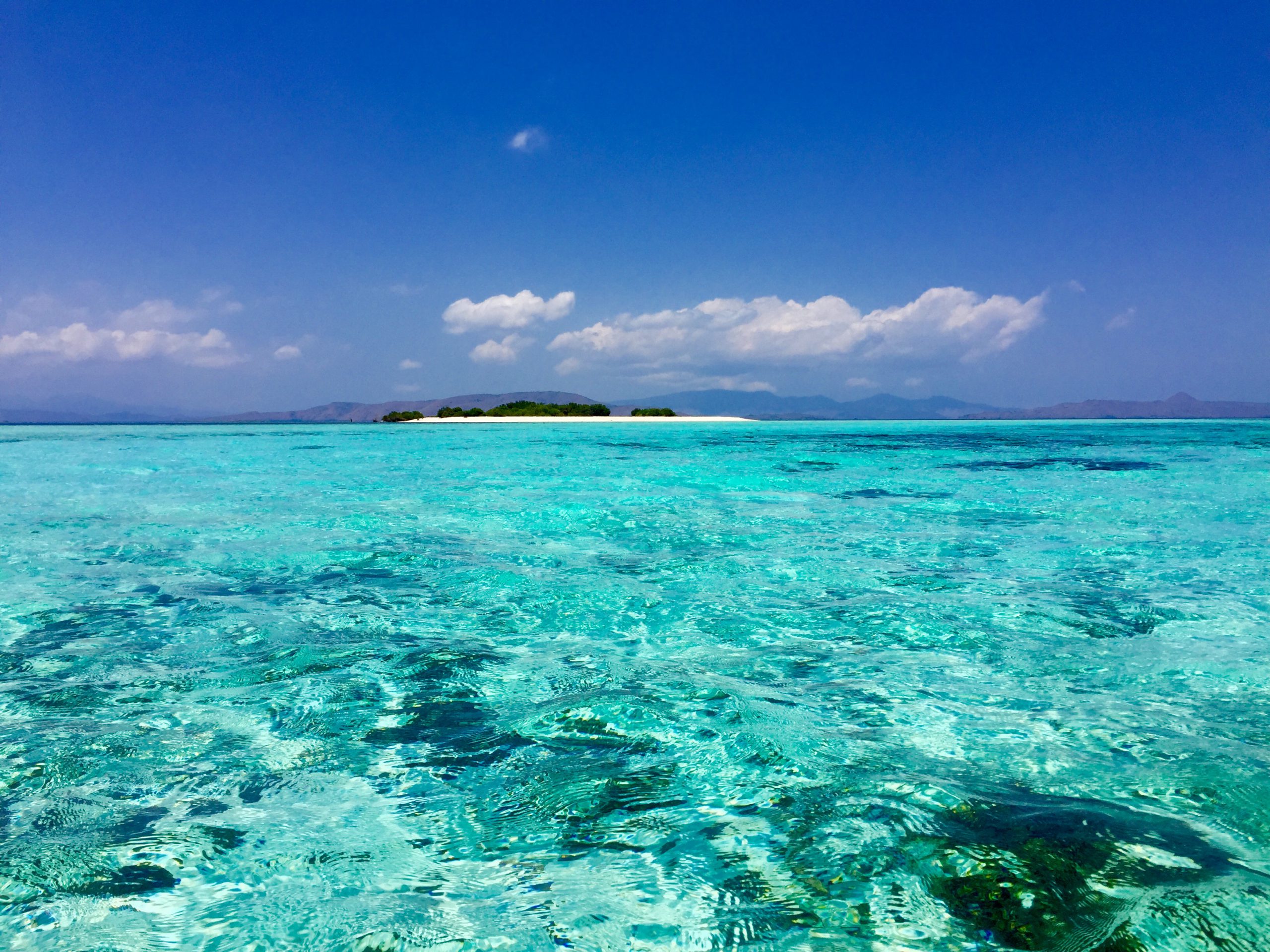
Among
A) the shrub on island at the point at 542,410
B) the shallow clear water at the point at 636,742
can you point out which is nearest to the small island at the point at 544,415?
the shrub on island at the point at 542,410

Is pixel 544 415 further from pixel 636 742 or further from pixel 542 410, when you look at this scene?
pixel 636 742

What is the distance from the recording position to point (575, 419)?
256ft

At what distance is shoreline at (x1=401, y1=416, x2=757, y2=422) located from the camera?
74.4 metres

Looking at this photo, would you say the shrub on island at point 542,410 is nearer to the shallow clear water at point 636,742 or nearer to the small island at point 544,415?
the small island at point 544,415

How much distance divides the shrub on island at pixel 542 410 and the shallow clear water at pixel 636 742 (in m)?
70.8

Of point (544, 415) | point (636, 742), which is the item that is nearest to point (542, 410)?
point (544, 415)

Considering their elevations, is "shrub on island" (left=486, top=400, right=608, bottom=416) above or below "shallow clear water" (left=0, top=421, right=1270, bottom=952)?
above

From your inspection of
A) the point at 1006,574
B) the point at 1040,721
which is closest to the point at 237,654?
the point at 1040,721

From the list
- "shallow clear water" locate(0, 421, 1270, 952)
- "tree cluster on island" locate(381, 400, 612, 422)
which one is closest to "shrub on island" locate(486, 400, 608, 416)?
"tree cluster on island" locate(381, 400, 612, 422)

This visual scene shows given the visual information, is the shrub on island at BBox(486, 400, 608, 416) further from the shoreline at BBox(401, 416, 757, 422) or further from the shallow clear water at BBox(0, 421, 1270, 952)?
the shallow clear water at BBox(0, 421, 1270, 952)

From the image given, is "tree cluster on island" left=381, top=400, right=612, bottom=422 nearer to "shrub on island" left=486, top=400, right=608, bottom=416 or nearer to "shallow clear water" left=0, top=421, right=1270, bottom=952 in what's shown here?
"shrub on island" left=486, top=400, right=608, bottom=416

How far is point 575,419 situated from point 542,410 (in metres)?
4.06

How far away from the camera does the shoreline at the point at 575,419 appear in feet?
244

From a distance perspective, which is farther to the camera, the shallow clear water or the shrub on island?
the shrub on island
